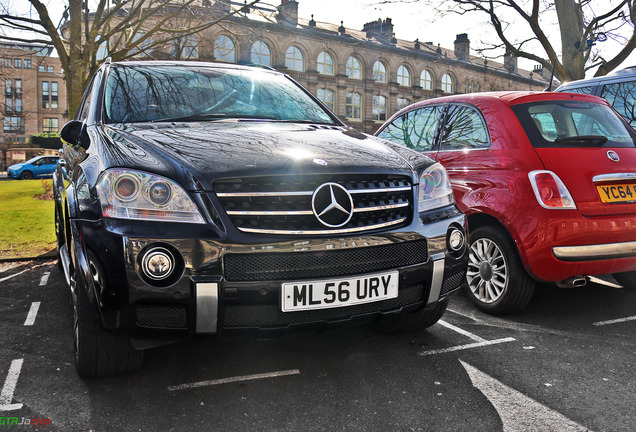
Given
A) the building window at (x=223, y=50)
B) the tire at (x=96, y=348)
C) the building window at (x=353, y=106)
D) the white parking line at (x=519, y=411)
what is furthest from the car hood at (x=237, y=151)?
the building window at (x=353, y=106)

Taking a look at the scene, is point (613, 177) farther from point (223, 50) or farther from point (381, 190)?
point (223, 50)

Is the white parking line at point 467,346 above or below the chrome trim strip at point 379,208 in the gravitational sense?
below

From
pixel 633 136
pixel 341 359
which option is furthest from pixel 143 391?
pixel 633 136

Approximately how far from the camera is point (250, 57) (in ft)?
148

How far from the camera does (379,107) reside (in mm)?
56031

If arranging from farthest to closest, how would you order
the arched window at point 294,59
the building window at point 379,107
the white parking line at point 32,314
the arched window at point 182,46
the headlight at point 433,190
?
the building window at point 379,107
the arched window at point 294,59
the arched window at point 182,46
the white parking line at point 32,314
the headlight at point 433,190

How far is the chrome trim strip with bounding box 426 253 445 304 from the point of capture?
2859mm

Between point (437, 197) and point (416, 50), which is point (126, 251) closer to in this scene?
point (437, 197)

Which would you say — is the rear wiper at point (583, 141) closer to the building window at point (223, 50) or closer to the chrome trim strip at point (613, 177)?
the chrome trim strip at point (613, 177)

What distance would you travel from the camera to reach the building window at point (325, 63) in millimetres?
52031

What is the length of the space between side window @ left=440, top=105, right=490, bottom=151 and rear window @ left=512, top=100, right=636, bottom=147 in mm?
321

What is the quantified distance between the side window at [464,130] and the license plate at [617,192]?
862 millimetres

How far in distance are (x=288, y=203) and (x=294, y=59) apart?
50.1 metres

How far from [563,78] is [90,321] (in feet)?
44.3
